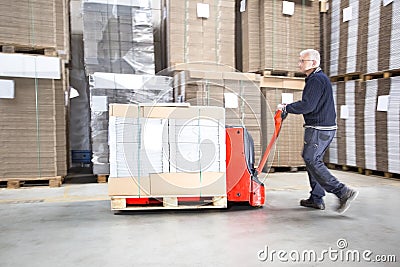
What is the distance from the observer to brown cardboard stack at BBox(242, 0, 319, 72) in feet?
23.1

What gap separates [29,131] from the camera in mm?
5457

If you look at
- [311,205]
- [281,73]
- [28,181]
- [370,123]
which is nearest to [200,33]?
[281,73]

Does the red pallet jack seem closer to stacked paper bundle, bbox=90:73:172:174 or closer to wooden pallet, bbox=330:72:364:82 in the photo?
stacked paper bundle, bbox=90:73:172:174

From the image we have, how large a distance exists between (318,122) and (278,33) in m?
3.59

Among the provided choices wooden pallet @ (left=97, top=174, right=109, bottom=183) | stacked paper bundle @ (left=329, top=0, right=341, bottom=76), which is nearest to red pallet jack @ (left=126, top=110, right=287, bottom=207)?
wooden pallet @ (left=97, top=174, right=109, bottom=183)

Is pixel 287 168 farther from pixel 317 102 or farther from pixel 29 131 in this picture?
pixel 29 131

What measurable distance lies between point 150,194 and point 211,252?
52.7 inches

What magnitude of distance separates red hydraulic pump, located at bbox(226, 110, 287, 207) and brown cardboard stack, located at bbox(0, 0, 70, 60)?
3.39m

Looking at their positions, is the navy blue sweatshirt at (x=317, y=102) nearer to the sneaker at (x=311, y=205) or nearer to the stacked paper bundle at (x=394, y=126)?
the sneaker at (x=311, y=205)

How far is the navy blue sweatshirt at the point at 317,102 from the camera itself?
3.93 meters

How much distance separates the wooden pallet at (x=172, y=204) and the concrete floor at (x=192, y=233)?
88 mm

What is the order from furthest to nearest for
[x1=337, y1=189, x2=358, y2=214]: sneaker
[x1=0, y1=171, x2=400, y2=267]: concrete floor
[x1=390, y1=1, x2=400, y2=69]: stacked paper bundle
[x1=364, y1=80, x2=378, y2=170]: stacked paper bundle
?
[x1=364, y1=80, x2=378, y2=170]: stacked paper bundle → [x1=390, y1=1, x2=400, y2=69]: stacked paper bundle → [x1=337, y1=189, x2=358, y2=214]: sneaker → [x1=0, y1=171, x2=400, y2=267]: concrete floor

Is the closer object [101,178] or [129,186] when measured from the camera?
[129,186]

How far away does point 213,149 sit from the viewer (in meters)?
3.97
